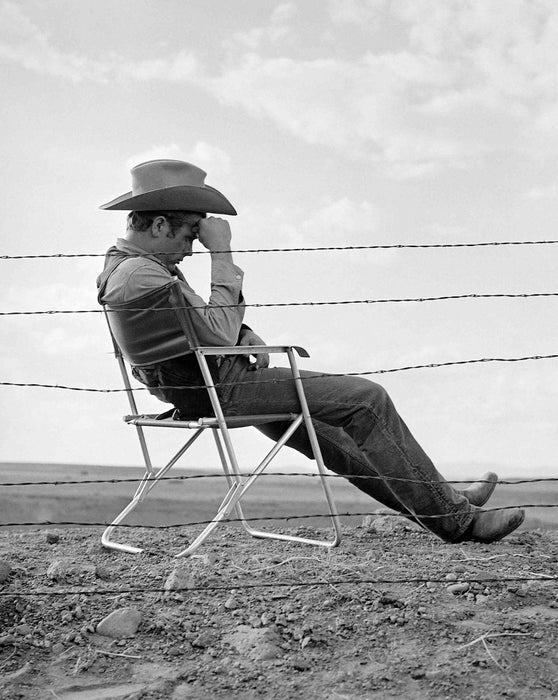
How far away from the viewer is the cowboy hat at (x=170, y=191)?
4133 mm

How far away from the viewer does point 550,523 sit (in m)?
10.2

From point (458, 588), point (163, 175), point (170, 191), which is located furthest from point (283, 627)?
point (163, 175)

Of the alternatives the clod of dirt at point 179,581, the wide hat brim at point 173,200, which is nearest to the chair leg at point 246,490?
the clod of dirt at point 179,581

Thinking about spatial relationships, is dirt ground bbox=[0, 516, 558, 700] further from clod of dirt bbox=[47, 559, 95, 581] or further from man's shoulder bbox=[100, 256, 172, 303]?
man's shoulder bbox=[100, 256, 172, 303]

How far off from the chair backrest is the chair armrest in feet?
0.21

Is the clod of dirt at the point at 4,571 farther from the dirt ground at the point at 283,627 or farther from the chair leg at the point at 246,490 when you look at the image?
the chair leg at the point at 246,490

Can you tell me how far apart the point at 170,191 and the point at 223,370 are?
0.82 metres

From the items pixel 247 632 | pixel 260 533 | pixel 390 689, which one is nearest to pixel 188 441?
pixel 260 533

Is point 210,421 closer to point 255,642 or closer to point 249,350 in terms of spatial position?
point 249,350

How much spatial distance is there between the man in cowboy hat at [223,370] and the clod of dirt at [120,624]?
3.33 feet

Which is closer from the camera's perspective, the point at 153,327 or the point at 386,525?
the point at 153,327

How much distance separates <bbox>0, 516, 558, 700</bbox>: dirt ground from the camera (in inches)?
118

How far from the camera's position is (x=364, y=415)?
4207 mm

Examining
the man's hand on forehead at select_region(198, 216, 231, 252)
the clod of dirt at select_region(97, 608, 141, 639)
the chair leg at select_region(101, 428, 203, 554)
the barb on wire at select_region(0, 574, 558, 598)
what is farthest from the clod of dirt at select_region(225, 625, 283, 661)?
the man's hand on forehead at select_region(198, 216, 231, 252)
